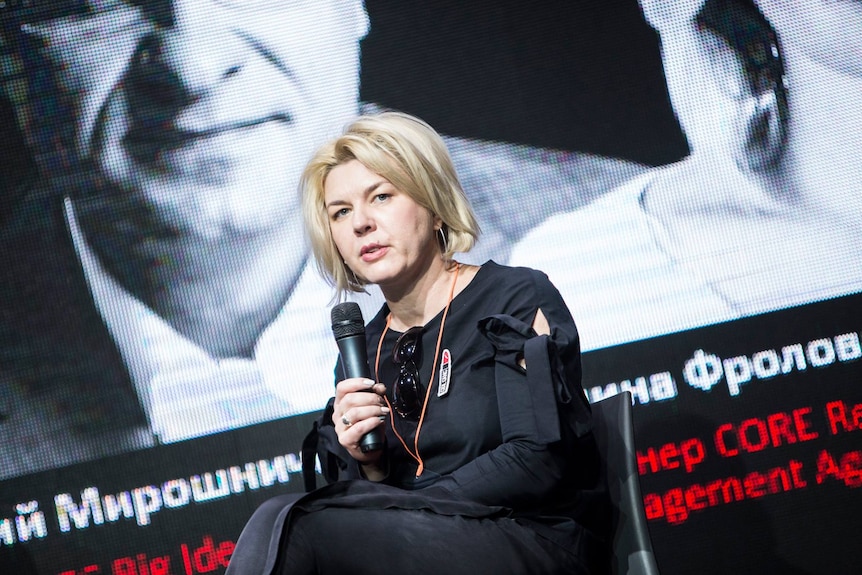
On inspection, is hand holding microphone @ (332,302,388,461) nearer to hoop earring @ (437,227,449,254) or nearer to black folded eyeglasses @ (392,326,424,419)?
black folded eyeglasses @ (392,326,424,419)

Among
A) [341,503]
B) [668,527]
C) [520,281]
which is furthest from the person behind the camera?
[668,527]

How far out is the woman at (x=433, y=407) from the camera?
1327mm

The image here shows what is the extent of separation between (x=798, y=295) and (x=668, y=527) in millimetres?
861

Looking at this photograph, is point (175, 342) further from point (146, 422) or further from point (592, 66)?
point (592, 66)

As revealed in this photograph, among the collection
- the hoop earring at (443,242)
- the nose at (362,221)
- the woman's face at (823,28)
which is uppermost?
the woman's face at (823,28)

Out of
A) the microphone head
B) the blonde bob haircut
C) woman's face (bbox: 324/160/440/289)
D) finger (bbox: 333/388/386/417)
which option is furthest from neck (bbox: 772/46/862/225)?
finger (bbox: 333/388/386/417)

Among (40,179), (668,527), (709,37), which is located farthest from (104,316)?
(709,37)

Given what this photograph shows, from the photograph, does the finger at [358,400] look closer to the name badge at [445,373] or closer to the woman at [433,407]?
the woman at [433,407]

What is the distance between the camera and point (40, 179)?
288cm

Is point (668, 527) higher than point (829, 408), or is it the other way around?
point (829, 408)

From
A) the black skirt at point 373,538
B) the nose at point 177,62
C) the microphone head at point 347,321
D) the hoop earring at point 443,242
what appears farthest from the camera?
the nose at point 177,62

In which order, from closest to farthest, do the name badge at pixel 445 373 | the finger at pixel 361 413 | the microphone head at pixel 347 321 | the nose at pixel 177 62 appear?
1. the finger at pixel 361 413
2. the microphone head at pixel 347 321
3. the name badge at pixel 445 373
4. the nose at pixel 177 62

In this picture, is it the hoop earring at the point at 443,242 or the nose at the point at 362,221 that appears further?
the hoop earring at the point at 443,242

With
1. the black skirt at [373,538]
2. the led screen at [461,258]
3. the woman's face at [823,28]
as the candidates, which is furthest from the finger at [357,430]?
the woman's face at [823,28]
